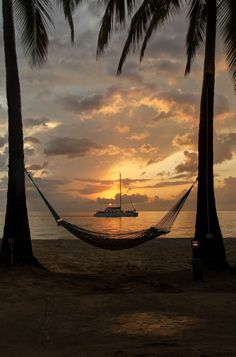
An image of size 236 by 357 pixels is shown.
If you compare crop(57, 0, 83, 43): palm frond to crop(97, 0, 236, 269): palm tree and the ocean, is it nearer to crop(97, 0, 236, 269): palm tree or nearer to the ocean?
crop(97, 0, 236, 269): palm tree

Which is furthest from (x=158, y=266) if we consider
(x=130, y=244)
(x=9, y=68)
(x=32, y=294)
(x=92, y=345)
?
(x=92, y=345)

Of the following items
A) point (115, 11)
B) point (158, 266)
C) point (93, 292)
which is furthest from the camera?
point (158, 266)

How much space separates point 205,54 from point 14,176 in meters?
5.37

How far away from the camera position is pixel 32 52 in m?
11.9

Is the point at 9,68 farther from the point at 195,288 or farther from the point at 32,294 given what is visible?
the point at 195,288

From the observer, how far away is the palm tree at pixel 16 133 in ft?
36.6

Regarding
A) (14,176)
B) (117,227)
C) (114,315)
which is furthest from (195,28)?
(117,227)

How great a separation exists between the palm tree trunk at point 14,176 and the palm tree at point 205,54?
2.27 m

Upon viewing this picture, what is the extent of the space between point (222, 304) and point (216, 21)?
22.8 feet

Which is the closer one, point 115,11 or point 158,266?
point 115,11

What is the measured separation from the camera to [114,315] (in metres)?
6.64

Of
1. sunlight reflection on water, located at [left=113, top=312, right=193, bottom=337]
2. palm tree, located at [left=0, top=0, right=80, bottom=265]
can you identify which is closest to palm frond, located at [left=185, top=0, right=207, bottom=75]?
palm tree, located at [left=0, top=0, right=80, bottom=265]

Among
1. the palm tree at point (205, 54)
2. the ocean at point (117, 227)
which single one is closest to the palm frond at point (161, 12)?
the palm tree at point (205, 54)

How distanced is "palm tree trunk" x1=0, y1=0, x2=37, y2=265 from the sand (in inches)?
21.2
